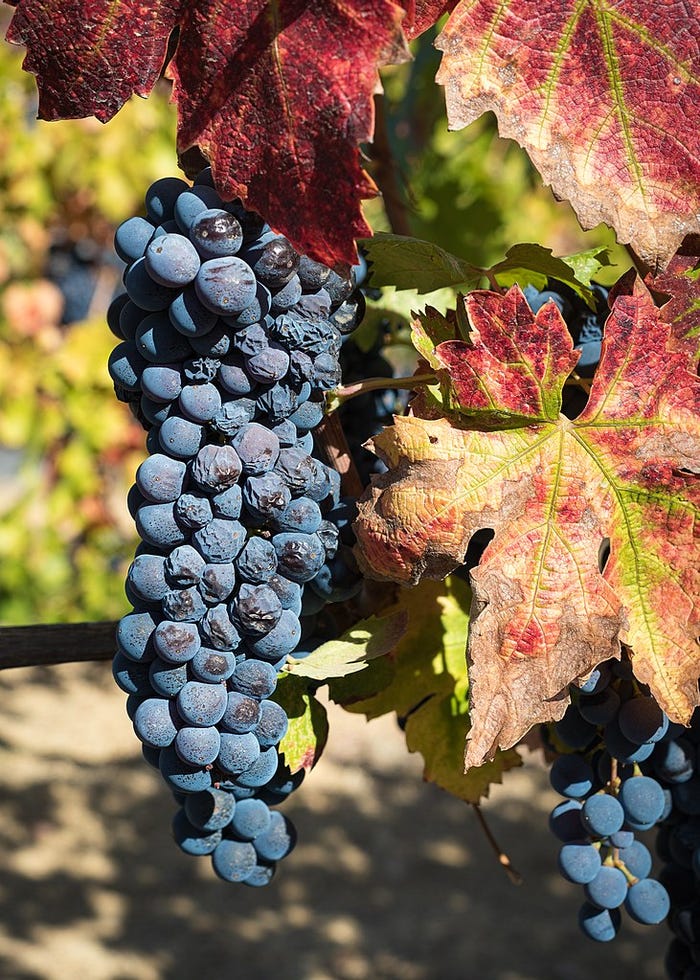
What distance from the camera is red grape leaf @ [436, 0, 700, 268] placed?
734mm

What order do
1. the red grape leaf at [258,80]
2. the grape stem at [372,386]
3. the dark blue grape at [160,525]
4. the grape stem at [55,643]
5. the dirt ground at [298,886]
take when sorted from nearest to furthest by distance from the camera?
the red grape leaf at [258,80] < the dark blue grape at [160,525] < the grape stem at [372,386] < the grape stem at [55,643] < the dirt ground at [298,886]

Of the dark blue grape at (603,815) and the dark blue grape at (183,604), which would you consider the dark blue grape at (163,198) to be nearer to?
the dark blue grape at (183,604)

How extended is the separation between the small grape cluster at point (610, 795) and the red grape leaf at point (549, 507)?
126 millimetres

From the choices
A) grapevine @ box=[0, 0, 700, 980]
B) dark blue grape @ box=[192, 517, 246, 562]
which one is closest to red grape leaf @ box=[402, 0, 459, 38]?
grapevine @ box=[0, 0, 700, 980]

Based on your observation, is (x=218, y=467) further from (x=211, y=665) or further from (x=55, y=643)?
(x=55, y=643)

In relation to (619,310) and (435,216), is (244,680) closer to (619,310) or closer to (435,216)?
(619,310)

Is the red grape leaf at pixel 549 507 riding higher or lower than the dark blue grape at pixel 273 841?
higher

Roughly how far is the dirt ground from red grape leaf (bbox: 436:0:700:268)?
277 cm

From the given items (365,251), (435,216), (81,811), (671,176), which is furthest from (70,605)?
(671,176)

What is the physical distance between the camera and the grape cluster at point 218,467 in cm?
74

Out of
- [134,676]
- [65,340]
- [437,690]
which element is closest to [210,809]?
[134,676]

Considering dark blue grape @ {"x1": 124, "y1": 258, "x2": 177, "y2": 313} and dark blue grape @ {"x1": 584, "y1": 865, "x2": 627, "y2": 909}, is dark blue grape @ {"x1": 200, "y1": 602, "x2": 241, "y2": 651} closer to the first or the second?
dark blue grape @ {"x1": 124, "y1": 258, "x2": 177, "y2": 313}

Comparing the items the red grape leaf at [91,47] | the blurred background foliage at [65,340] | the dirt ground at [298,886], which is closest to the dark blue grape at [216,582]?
the red grape leaf at [91,47]

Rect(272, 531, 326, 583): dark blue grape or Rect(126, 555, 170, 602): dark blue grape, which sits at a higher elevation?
Rect(272, 531, 326, 583): dark blue grape
